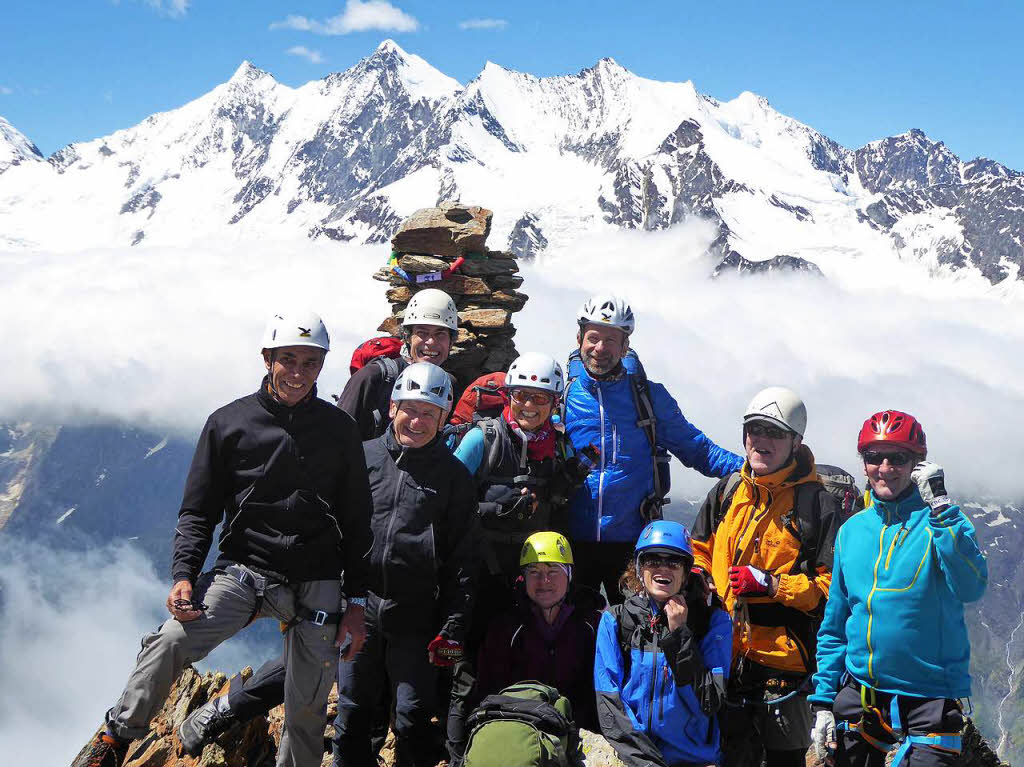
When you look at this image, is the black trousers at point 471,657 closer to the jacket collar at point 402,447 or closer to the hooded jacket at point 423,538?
the hooded jacket at point 423,538

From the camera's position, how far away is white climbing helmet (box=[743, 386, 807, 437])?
838 centimetres

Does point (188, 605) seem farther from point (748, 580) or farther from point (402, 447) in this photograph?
point (748, 580)

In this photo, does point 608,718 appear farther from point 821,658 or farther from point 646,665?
point 821,658

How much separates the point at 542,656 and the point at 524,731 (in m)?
1.79

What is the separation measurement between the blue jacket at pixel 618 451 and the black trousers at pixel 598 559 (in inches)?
4.6

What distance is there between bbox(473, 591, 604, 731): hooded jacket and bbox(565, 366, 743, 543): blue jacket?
5.95 feet

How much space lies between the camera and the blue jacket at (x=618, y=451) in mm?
10234

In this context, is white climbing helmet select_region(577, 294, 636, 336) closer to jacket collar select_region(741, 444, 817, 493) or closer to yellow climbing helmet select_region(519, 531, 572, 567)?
jacket collar select_region(741, 444, 817, 493)

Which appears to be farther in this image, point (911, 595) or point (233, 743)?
point (233, 743)

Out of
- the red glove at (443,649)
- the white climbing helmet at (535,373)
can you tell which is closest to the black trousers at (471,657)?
the red glove at (443,649)

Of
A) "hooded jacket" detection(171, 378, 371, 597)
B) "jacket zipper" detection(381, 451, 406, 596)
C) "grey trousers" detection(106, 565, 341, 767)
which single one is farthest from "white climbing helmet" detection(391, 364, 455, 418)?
"grey trousers" detection(106, 565, 341, 767)

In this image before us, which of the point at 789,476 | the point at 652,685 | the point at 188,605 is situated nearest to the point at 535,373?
the point at 789,476

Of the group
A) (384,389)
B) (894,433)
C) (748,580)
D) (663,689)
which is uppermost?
(384,389)

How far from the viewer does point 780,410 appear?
27.6ft
